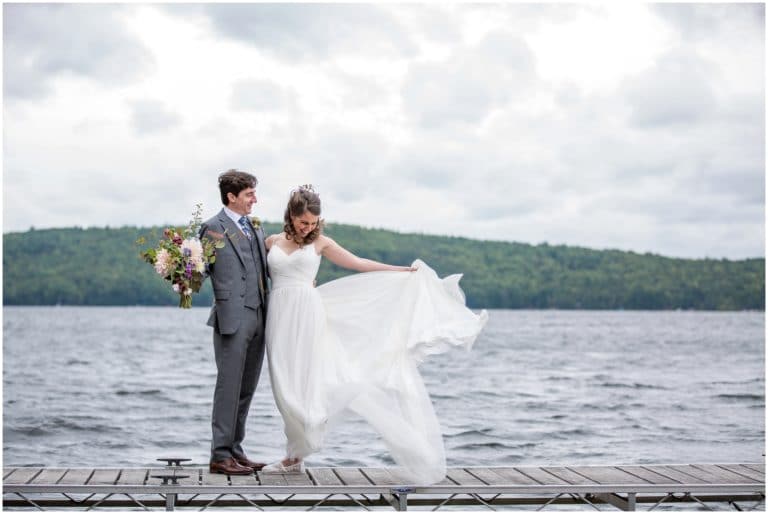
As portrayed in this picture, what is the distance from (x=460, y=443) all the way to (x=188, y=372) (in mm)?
22767

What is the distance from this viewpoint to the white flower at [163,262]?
6926mm

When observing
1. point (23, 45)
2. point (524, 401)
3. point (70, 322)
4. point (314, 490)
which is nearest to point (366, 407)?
point (314, 490)

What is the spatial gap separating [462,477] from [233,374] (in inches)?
71.7

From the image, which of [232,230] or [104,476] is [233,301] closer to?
[232,230]

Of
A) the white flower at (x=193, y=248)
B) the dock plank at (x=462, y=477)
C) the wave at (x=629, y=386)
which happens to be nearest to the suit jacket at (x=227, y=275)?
the white flower at (x=193, y=248)

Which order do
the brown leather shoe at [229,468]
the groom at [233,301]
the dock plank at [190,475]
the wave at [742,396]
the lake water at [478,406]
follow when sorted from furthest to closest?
the wave at [742,396], the lake water at [478,406], the brown leather shoe at [229,468], the groom at [233,301], the dock plank at [190,475]

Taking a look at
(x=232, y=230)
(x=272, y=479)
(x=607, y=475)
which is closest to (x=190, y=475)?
(x=272, y=479)

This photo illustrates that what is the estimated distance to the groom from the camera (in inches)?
280

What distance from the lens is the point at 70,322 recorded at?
302ft

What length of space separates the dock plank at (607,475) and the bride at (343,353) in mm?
1249

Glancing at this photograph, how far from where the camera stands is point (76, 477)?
23.5 ft

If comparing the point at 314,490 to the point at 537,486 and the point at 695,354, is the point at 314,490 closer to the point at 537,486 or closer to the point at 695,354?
the point at 537,486

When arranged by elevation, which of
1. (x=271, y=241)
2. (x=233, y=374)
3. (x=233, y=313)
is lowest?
(x=233, y=374)

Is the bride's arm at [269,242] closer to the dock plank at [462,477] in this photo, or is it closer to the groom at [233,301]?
the groom at [233,301]
